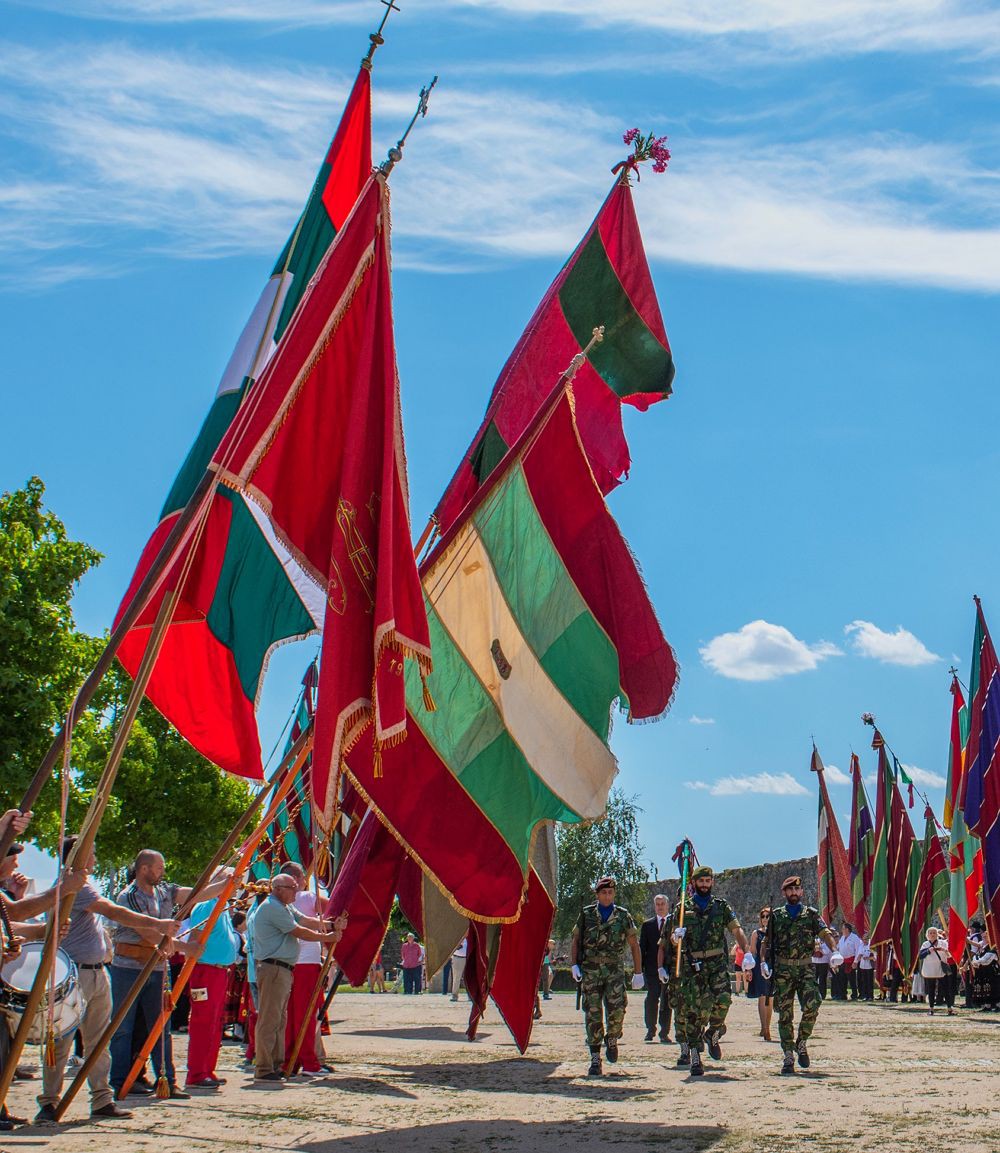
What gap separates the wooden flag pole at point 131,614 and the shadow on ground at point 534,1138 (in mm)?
2678

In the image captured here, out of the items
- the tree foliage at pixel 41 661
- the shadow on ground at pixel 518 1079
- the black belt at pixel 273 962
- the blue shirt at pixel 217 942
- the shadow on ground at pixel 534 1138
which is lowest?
the shadow on ground at pixel 534 1138

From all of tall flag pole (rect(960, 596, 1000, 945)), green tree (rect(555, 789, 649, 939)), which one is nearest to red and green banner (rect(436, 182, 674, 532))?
tall flag pole (rect(960, 596, 1000, 945))

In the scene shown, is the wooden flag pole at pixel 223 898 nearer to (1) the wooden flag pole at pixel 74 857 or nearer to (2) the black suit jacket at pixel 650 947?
(1) the wooden flag pole at pixel 74 857

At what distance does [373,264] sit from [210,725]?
305cm

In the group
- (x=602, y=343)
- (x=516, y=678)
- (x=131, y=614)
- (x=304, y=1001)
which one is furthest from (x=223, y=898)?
(x=602, y=343)

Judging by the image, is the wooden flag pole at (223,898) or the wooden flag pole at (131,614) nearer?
the wooden flag pole at (131,614)

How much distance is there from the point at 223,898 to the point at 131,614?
91.2 inches

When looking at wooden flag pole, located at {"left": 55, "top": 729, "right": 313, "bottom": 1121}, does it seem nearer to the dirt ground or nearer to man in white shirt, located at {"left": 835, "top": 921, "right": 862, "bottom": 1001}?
the dirt ground

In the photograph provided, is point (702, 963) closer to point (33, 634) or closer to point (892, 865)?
point (33, 634)

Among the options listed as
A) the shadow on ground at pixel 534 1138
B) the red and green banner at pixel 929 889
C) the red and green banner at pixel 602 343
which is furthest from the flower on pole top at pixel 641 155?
the red and green banner at pixel 929 889

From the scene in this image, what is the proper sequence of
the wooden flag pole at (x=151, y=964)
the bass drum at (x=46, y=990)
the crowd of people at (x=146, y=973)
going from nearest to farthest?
1. the bass drum at (x=46, y=990)
2. the crowd of people at (x=146, y=973)
3. the wooden flag pole at (x=151, y=964)

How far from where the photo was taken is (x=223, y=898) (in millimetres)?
9180

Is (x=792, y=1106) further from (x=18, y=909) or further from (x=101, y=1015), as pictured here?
(x=18, y=909)

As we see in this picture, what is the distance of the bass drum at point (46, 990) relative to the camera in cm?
815
